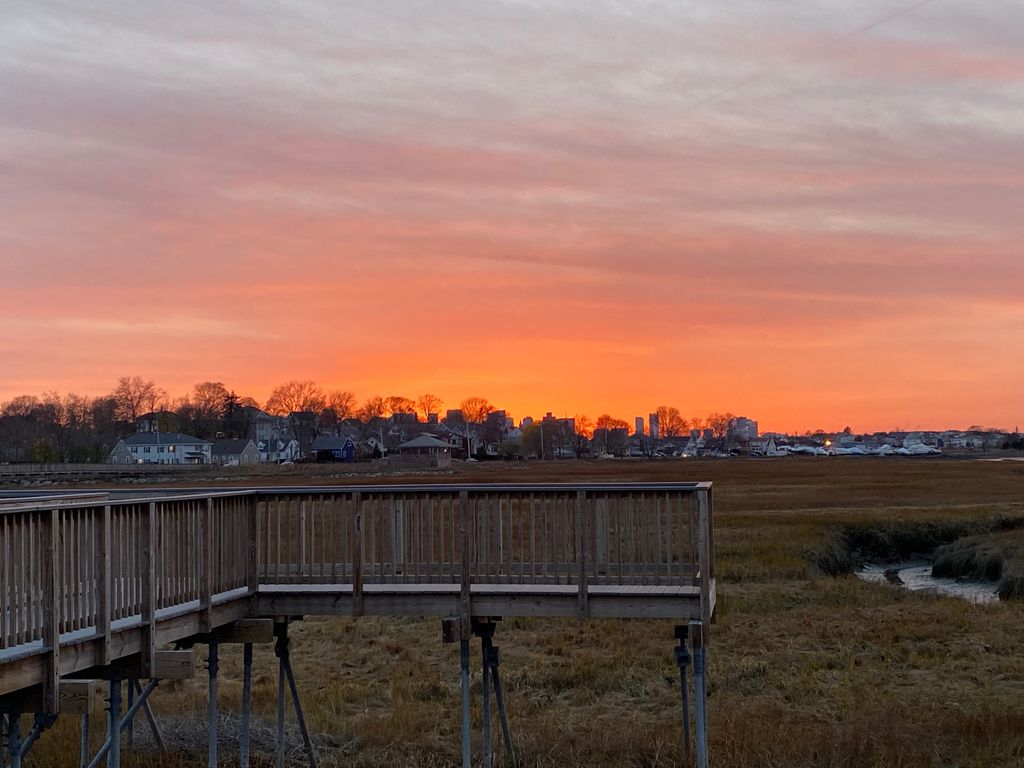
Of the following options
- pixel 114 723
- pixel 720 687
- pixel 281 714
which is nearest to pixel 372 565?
pixel 281 714

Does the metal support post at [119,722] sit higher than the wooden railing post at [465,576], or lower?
lower

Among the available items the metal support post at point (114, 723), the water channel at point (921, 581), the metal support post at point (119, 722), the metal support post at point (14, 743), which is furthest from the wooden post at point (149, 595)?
the water channel at point (921, 581)

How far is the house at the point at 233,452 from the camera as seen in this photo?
18462 centimetres

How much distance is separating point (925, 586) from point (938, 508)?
63.3ft

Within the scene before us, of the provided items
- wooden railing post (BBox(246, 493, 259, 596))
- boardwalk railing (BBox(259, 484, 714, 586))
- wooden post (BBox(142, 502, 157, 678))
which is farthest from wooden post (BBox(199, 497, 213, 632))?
wooden post (BBox(142, 502, 157, 678))

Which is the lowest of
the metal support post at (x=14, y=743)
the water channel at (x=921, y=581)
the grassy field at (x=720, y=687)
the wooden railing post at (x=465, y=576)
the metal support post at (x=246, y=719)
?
the water channel at (x=921, y=581)

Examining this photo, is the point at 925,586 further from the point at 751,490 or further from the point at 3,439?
the point at 3,439

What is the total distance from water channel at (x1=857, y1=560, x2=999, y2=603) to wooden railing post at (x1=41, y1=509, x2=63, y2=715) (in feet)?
84.5

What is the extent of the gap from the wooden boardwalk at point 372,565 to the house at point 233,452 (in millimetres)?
169710

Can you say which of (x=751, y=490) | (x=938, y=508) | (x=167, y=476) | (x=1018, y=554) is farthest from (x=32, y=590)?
(x=167, y=476)

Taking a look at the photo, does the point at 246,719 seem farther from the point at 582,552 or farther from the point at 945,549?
the point at 945,549

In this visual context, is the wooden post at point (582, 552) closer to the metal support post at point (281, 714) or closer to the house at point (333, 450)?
the metal support post at point (281, 714)

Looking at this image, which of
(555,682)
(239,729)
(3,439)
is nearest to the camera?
(239,729)

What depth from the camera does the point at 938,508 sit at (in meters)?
53.5
